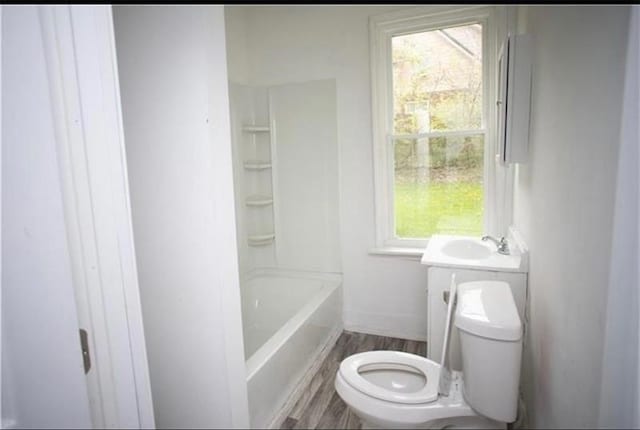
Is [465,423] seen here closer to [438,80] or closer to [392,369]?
[392,369]

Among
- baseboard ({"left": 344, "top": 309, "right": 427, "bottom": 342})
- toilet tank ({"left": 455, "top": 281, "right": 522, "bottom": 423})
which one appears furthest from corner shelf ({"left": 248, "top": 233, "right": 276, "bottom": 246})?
toilet tank ({"left": 455, "top": 281, "right": 522, "bottom": 423})

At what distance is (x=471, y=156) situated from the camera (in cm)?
250

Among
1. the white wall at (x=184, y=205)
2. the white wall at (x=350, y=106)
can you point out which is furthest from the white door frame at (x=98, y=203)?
the white wall at (x=350, y=106)

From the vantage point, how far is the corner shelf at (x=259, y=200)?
3051mm

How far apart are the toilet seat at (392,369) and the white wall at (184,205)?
1.62 ft

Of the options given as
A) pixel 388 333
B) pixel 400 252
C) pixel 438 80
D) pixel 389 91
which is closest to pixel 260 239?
pixel 400 252

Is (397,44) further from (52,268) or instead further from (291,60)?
(52,268)

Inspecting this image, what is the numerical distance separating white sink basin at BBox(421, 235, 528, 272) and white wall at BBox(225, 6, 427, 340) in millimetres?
432

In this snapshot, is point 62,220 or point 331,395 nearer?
point 62,220

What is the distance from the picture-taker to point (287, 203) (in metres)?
3.05

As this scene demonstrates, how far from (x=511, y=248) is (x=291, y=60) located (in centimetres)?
211

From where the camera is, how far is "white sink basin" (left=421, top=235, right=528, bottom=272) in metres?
1.88

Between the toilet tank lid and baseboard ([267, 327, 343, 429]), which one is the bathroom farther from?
the toilet tank lid

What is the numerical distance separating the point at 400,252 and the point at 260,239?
1250 mm
